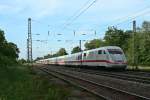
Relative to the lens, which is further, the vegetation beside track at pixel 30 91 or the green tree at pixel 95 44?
the green tree at pixel 95 44

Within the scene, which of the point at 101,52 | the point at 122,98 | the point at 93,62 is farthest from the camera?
the point at 93,62

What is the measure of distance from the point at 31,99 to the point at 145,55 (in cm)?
7570

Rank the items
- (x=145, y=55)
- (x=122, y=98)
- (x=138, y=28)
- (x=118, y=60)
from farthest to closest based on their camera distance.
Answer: (x=138, y=28)
(x=145, y=55)
(x=118, y=60)
(x=122, y=98)

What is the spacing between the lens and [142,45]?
9212cm

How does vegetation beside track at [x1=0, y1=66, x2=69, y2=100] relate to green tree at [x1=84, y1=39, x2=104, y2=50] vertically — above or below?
below

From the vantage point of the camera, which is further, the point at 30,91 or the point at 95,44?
the point at 95,44

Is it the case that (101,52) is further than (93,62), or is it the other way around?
(93,62)

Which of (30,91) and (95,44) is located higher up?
(95,44)

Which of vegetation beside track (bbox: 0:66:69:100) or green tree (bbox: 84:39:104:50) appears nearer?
vegetation beside track (bbox: 0:66:69:100)

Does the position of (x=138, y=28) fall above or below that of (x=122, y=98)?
above

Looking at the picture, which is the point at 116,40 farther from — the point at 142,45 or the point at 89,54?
the point at 89,54

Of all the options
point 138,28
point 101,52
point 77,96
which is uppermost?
point 138,28

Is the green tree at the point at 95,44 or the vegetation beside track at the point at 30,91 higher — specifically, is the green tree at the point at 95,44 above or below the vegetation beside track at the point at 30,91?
above

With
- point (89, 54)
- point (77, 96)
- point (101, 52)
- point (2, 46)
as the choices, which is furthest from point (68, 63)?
point (77, 96)
